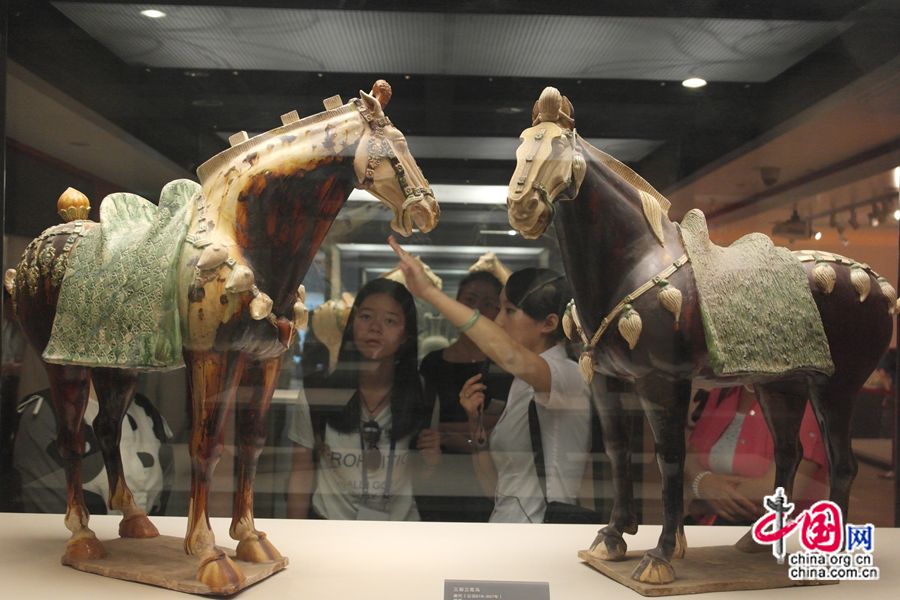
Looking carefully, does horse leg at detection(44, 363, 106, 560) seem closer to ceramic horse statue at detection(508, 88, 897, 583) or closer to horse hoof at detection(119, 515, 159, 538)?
horse hoof at detection(119, 515, 159, 538)

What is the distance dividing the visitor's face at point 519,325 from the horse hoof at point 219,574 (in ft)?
3.62

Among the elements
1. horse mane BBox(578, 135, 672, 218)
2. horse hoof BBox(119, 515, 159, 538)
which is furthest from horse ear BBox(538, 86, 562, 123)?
horse hoof BBox(119, 515, 159, 538)

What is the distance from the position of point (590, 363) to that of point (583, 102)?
2.54 feet

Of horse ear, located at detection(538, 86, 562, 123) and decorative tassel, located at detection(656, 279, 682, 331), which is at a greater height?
horse ear, located at detection(538, 86, 562, 123)

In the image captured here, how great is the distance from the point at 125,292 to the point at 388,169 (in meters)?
0.65

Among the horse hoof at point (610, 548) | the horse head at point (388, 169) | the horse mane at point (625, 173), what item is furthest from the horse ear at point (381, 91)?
the horse hoof at point (610, 548)

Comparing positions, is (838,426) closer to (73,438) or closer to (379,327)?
(379,327)

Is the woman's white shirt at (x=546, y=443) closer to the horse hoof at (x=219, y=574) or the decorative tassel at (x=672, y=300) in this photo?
the decorative tassel at (x=672, y=300)

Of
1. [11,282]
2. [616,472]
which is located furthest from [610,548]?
[11,282]

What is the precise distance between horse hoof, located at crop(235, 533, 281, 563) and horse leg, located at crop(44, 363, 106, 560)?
37 cm

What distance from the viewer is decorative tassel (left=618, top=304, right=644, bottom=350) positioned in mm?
1924

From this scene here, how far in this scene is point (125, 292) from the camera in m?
1.95

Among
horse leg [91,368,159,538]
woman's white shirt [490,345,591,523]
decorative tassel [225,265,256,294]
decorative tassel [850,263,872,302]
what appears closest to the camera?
decorative tassel [225,265,256,294]

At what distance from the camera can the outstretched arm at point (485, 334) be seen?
2.64 m
